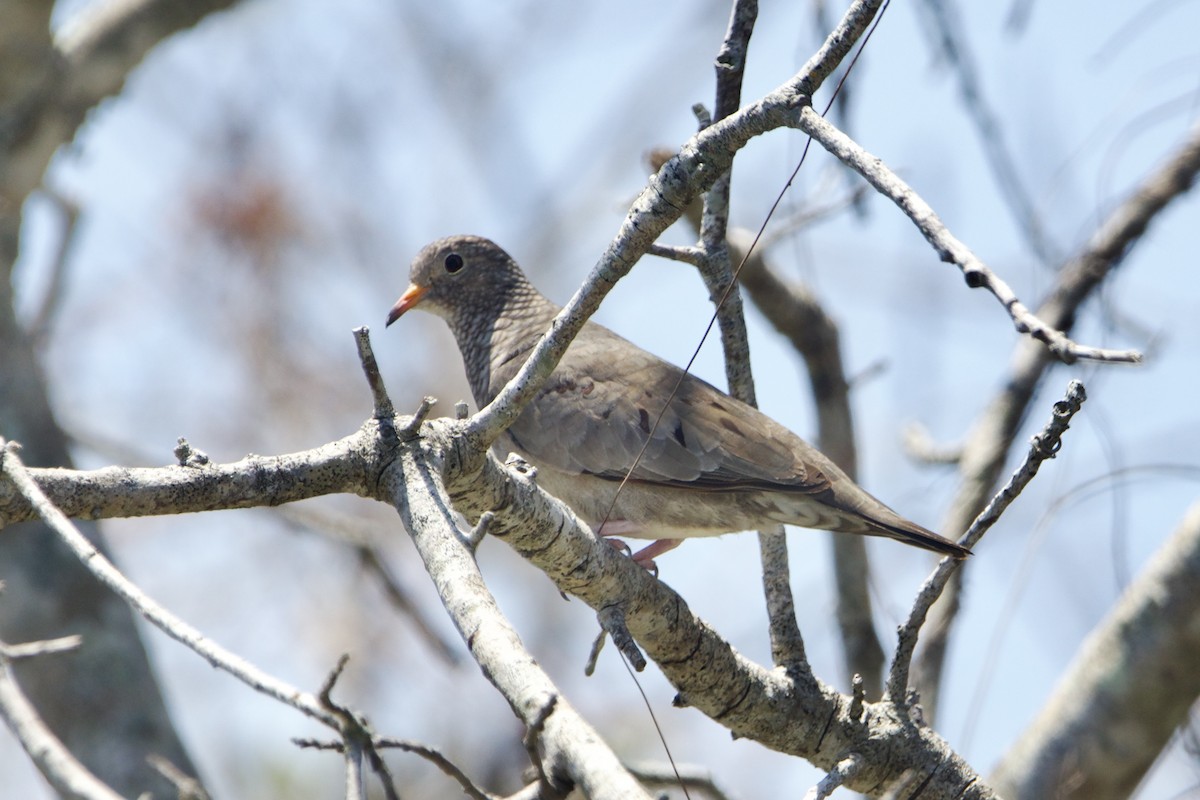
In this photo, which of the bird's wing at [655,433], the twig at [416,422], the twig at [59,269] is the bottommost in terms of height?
the twig at [416,422]

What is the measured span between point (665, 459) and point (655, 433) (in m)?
0.15

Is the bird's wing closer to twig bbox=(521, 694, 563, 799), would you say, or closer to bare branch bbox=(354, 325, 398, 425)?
bare branch bbox=(354, 325, 398, 425)

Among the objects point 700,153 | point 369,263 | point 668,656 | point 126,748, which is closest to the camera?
point 700,153

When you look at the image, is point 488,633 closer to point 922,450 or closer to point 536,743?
point 536,743

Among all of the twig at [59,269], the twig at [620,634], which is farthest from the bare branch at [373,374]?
the twig at [59,269]

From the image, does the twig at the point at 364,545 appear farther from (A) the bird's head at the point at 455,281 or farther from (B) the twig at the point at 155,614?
(B) the twig at the point at 155,614

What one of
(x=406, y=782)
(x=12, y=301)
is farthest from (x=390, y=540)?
(x=12, y=301)

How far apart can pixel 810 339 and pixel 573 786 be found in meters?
3.58

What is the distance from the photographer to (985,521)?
8.04ft

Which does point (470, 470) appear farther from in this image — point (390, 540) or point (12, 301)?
point (390, 540)

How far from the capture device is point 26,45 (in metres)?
5.26

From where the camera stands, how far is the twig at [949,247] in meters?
1.39

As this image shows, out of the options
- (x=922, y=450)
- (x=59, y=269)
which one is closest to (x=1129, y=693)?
(x=922, y=450)

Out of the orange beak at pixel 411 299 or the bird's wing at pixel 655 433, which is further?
the orange beak at pixel 411 299
